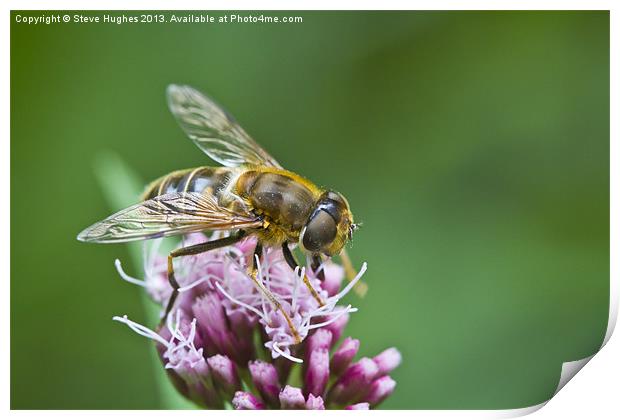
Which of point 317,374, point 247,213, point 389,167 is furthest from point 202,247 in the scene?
point 389,167

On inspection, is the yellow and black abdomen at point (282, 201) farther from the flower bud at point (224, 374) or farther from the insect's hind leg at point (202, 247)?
the flower bud at point (224, 374)

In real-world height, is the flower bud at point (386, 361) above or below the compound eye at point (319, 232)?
below

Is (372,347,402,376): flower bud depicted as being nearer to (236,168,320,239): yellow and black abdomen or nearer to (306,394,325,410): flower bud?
(306,394,325,410): flower bud

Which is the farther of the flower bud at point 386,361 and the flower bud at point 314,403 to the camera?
the flower bud at point 386,361

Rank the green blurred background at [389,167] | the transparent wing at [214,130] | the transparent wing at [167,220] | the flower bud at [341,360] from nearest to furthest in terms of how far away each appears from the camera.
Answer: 1. the transparent wing at [167,220]
2. the flower bud at [341,360]
3. the transparent wing at [214,130]
4. the green blurred background at [389,167]

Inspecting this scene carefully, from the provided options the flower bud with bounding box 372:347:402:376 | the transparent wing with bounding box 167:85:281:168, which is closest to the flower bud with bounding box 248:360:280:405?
the flower bud with bounding box 372:347:402:376

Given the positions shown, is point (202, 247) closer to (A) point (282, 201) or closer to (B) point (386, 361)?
(A) point (282, 201)

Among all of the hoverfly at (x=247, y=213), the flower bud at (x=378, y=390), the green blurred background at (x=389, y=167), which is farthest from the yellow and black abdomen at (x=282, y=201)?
the green blurred background at (x=389, y=167)
